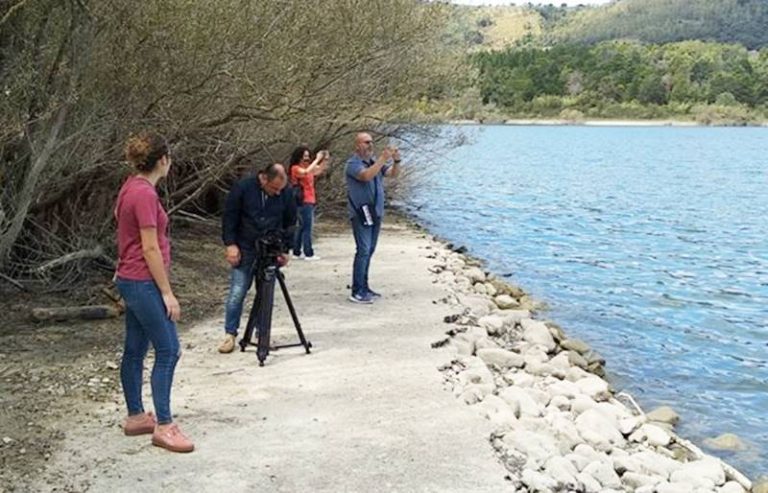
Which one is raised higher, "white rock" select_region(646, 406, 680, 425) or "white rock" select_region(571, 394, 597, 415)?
"white rock" select_region(571, 394, 597, 415)

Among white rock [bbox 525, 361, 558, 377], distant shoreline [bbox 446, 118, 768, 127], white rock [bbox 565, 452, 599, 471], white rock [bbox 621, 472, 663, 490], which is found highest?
white rock [bbox 565, 452, 599, 471]

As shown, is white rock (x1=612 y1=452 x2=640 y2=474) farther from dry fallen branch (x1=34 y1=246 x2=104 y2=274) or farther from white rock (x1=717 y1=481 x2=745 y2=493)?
dry fallen branch (x1=34 y1=246 x2=104 y2=274)

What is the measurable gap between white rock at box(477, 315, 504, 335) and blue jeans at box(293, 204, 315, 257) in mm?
3796

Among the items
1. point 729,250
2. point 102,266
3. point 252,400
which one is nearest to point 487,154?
point 729,250

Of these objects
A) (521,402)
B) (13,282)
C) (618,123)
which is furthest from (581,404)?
(618,123)

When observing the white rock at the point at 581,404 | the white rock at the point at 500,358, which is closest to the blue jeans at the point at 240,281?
the white rock at the point at 500,358

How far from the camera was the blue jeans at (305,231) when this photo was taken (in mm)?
14148

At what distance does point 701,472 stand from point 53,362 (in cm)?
567

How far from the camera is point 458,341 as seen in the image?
31.2ft

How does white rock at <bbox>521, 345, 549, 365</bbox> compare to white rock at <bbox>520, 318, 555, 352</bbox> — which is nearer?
white rock at <bbox>521, 345, 549, 365</bbox>

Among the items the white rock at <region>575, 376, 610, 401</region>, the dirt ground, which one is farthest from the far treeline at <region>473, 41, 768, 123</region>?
the white rock at <region>575, 376, 610, 401</region>

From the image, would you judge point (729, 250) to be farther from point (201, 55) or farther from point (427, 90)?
point (201, 55)

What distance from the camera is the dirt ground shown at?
629 centimetres

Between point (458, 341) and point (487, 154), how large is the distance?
55005mm
